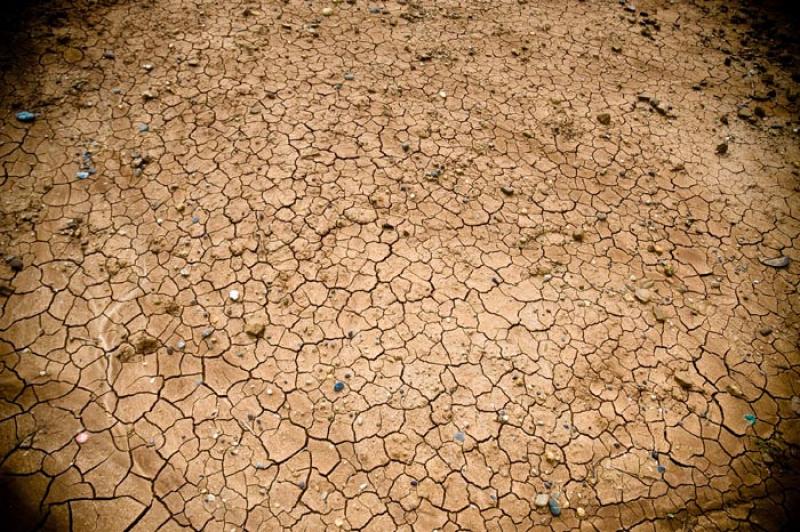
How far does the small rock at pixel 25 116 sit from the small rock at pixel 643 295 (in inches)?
210

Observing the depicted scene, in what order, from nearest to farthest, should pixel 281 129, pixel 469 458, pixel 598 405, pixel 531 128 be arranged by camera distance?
1. pixel 469 458
2. pixel 598 405
3. pixel 281 129
4. pixel 531 128

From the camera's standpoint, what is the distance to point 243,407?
2428 mm

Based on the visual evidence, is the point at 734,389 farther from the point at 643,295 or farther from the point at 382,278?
the point at 382,278

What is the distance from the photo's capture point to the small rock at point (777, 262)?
318cm

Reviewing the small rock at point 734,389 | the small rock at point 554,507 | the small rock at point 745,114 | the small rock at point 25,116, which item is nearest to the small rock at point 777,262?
the small rock at point 734,389

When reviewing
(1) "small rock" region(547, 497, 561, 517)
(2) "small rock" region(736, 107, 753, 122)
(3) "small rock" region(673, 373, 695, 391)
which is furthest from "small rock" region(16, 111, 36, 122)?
(2) "small rock" region(736, 107, 753, 122)

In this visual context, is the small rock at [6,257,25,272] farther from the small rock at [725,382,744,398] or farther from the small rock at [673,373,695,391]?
the small rock at [725,382,744,398]

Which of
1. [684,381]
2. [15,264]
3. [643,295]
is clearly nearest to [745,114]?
[643,295]

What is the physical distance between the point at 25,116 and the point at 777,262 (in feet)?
21.5

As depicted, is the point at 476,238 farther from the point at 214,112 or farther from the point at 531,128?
the point at 214,112

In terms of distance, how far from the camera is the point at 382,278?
2936 millimetres

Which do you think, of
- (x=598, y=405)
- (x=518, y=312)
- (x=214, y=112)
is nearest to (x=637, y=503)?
(x=598, y=405)

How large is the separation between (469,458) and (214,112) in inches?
144

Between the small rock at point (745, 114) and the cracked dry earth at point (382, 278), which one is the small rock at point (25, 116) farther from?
the small rock at point (745, 114)
